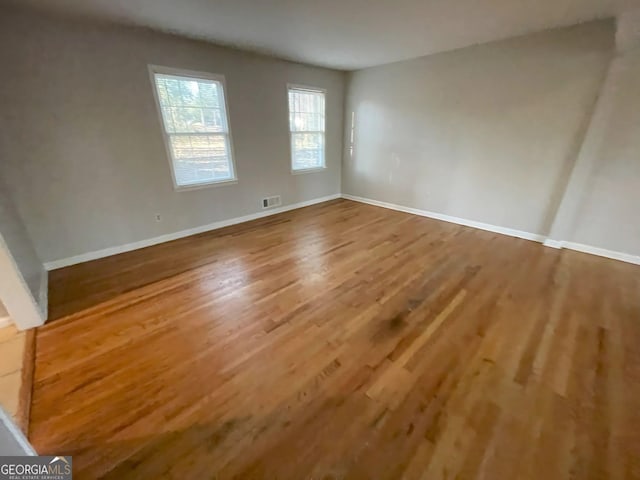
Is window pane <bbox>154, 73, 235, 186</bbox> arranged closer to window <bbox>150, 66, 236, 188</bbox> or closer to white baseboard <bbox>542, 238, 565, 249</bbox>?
window <bbox>150, 66, 236, 188</bbox>

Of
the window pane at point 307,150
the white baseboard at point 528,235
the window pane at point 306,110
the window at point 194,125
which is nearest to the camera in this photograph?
the white baseboard at point 528,235

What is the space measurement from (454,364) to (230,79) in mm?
4232

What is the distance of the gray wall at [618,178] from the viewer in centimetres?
279

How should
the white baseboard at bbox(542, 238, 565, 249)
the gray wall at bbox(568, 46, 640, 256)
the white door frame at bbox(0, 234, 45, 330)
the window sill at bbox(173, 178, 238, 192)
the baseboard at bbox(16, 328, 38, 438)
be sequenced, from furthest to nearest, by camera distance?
the window sill at bbox(173, 178, 238, 192)
the white baseboard at bbox(542, 238, 565, 249)
the gray wall at bbox(568, 46, 640, 256)
the white door frame at bbox(0, 234, 45, 330)
the baseboard at bbox(16, 328, 38, 438)

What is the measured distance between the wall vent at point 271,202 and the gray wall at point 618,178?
4249mm

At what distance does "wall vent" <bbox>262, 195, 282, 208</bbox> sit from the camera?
184 inches

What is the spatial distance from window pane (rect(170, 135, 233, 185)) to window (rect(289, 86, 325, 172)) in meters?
1.30

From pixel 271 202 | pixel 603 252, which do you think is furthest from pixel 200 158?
pixel 603 252

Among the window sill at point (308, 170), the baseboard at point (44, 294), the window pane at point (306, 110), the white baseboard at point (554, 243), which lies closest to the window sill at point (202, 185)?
the window sill at point (308, 170)

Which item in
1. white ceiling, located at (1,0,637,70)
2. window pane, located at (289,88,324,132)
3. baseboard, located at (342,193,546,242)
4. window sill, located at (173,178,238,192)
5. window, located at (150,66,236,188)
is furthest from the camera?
window pane, located at (289,88,324,132)

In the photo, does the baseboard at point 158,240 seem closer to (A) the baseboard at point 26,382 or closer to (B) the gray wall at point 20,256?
(B) the gray wall at point 20,256

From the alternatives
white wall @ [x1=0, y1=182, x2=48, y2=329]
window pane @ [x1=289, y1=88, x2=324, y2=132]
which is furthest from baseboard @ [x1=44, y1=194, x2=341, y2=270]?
window pane @ [x1=289, y1=88, x2=324, y2=132]

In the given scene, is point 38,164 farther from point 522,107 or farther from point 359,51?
point 522,107

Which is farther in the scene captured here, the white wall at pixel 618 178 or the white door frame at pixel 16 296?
the white wall at pixel 618 178
